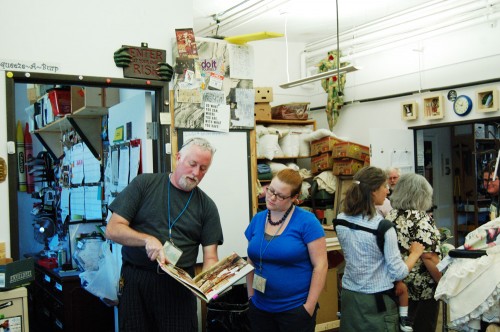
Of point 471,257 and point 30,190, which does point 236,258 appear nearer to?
point 471,257

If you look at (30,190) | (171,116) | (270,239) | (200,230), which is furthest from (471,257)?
(30,190)

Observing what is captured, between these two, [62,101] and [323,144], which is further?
[323,144]

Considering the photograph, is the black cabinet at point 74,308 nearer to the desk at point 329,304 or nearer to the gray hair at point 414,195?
the desk at point 329,304

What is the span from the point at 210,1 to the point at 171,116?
9.35ft

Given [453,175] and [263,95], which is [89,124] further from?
[453,175]

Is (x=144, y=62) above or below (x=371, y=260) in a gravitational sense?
above

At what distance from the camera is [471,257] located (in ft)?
7.96

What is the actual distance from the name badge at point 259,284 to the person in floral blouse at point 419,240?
0.94 meters

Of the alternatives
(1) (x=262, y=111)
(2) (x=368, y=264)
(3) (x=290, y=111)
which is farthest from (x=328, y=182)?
(2) (x=368, y=264)

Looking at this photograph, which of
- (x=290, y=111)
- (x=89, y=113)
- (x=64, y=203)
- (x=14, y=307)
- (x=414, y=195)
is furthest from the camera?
(x=290, y=111)

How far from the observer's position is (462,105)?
19.7 ft

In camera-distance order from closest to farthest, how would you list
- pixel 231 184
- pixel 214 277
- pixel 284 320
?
pixel 214 277 → pixel 284 320 → pixel 231 184

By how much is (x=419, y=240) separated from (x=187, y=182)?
144cm

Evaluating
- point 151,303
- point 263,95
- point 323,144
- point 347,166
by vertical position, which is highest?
point 263,95
